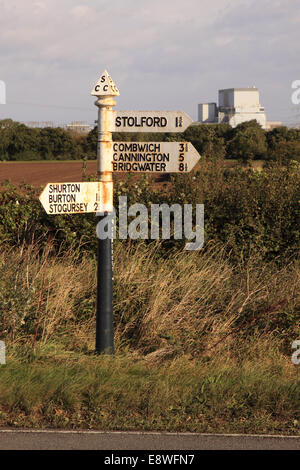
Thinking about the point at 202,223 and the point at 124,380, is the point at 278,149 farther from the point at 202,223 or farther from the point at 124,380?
the point at 124,380

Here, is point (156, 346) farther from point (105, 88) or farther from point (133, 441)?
point (105, 88)

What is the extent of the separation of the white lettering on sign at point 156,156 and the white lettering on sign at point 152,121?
0.50 feet

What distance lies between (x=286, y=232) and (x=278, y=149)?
3.55 meters

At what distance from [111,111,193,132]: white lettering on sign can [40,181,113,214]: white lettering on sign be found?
2.07ft

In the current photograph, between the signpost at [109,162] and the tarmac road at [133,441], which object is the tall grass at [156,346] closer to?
the tarmac road at [133,441]

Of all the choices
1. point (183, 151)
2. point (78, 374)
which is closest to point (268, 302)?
point (183, 151)

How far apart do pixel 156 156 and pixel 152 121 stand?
0.36 meters

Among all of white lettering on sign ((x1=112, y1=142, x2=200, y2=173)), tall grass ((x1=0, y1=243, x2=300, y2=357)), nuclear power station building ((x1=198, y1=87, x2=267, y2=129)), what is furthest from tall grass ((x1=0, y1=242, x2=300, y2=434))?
nuclear power station building ((x1=198, y1=87, x2=267, y2=129))

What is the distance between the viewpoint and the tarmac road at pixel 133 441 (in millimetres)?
4656

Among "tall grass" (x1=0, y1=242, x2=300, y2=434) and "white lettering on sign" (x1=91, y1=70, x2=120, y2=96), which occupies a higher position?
"white lettering on sign" (x1=91, y1=70, x2=120, y2=96)

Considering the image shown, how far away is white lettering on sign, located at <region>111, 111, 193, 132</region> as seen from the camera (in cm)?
637

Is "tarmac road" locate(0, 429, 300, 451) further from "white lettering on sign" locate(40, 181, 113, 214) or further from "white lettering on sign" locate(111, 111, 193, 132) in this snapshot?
"white lettering on sign" locate(111, 111, 193, 132)

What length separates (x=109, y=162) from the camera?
631 cm

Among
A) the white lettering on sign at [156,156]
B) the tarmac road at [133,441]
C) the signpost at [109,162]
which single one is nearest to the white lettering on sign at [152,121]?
the signpost at [109,162]
